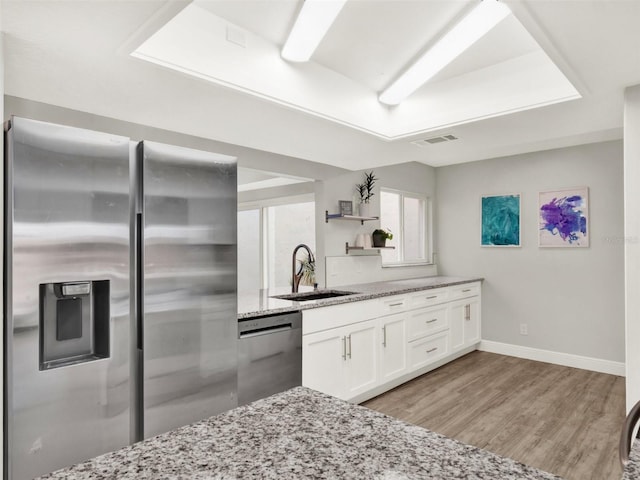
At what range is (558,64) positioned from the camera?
6.26 ft

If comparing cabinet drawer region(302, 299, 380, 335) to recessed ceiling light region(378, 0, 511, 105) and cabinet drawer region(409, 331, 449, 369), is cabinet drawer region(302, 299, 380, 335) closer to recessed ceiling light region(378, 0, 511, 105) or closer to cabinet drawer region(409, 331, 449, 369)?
cabinet drawer region(409, 331, 449, 369)

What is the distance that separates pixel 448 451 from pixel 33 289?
5.01 ft

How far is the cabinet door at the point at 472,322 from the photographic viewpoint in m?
4.70

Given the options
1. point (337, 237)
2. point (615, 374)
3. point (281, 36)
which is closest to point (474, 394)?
point (615, 374)

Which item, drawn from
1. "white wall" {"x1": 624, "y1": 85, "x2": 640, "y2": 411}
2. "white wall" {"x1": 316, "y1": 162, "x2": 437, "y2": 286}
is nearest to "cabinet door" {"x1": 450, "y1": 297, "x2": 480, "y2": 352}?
"white wall" {"x1": 316, "y1": 162, "x2": 437, "y2": 286}

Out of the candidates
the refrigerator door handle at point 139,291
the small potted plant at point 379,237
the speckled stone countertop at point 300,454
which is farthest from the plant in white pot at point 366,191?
the speckled stone countertop at point 300,454

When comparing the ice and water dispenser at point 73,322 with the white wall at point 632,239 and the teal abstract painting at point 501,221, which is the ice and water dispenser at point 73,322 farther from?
the teal abstract painting at point 501,221

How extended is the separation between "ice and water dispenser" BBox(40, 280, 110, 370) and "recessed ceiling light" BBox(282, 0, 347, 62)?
5.02ft

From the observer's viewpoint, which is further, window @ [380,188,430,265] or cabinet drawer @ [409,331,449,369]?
window @ [380,188,430,265]

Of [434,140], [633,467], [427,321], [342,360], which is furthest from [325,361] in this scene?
[633,467]

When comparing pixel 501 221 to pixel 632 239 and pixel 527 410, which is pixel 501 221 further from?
pixel 632 239

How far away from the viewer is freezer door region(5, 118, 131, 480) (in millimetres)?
1476

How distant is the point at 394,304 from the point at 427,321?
25.4 inches

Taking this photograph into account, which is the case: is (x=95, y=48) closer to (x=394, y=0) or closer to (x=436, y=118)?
(x=394, y=0)
